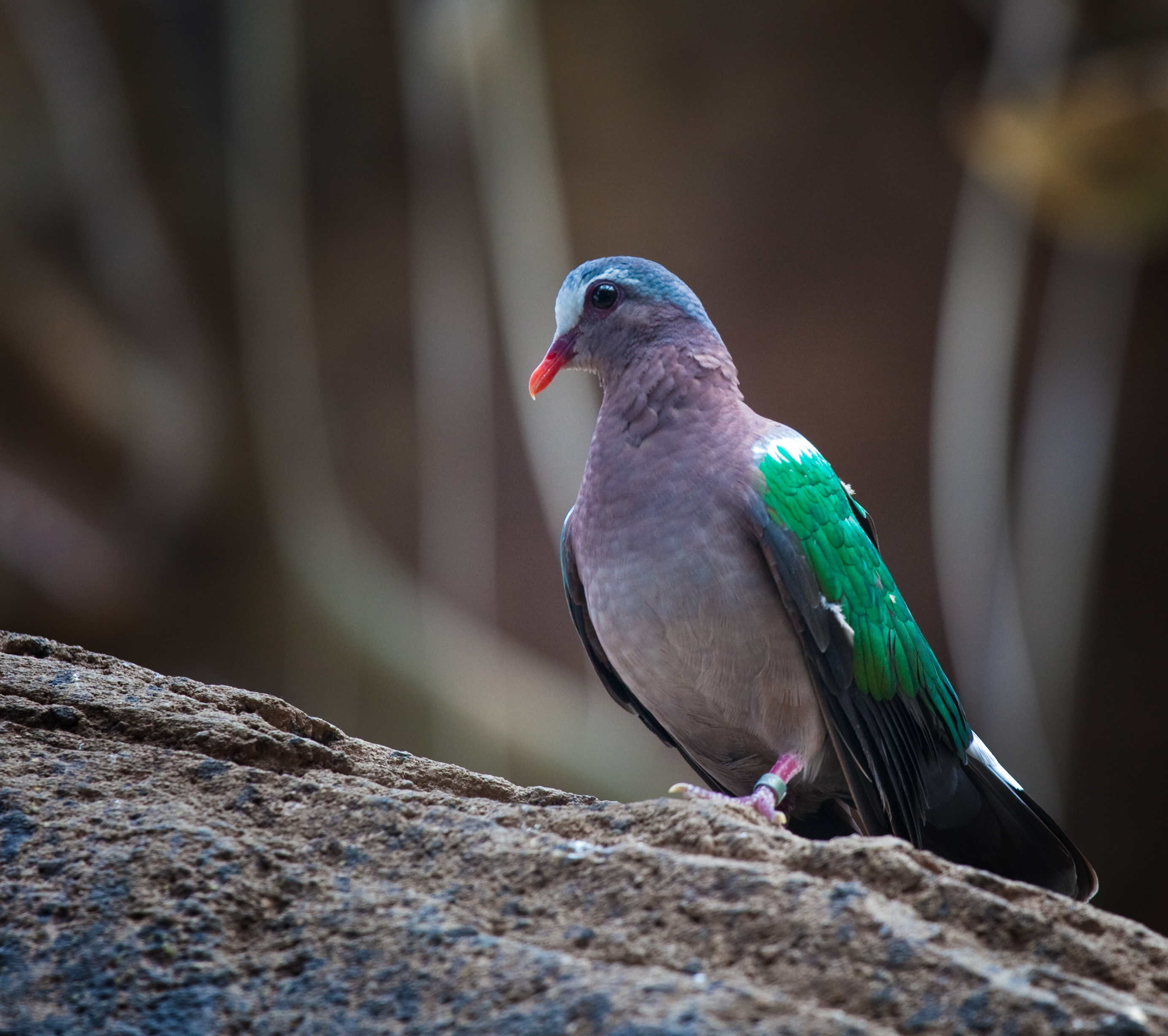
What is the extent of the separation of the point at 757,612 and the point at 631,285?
950mm

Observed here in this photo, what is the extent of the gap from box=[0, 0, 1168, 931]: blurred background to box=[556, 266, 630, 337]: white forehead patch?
3.38m

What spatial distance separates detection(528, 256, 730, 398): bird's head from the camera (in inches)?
117

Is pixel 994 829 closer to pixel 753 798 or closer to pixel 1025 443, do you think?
pixel 753 798

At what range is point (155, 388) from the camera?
689 cm

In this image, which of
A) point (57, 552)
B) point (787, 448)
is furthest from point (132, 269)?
point (787, 448)

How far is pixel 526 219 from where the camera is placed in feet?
21.8

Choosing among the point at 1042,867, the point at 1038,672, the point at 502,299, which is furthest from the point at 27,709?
the point at 1038,672

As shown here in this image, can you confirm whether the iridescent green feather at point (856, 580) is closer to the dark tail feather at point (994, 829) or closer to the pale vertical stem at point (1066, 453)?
the dark tail feather at point (994, 829)

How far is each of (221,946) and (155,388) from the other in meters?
5.94

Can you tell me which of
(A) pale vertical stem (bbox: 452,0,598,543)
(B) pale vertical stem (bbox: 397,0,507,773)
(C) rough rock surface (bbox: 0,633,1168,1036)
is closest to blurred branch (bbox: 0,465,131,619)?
(B) pale vertical stem (bbox: 397,0,507,773)

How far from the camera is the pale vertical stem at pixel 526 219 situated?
6426mm

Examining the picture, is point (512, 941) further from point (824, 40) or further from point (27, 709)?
point (824, 40)

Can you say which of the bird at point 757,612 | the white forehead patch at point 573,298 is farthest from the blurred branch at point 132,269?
the bird at point 757,612

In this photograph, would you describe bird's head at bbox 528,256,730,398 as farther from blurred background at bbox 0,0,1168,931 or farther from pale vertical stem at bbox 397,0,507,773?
pale vertical stem at bbox 397,0,507,773
